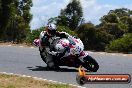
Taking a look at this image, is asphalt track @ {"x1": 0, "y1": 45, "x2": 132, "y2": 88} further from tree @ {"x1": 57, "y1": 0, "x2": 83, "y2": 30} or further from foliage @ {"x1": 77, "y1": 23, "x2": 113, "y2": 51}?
tree @ {"x1": 57, "y1": 0, "x2": 83, "y2": 30}

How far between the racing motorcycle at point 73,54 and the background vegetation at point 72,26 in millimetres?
18023

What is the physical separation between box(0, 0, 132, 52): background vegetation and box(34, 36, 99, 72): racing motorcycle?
18023 mm

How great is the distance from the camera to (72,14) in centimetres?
4838

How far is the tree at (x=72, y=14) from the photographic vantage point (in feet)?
154

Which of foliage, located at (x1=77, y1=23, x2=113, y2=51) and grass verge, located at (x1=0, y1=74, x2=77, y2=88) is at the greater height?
grass verge, located at (x1=0, y1=74, x2=77, y2=88)

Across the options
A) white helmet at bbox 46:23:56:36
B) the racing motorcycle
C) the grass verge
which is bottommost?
the grass verge

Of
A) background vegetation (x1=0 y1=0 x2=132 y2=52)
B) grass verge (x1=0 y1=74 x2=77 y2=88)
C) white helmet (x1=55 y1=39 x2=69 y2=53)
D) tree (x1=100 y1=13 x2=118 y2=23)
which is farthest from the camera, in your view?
tree (x1=100 y1=13 x2=118 y2=23)

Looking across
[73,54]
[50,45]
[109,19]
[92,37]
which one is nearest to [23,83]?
[73,54]

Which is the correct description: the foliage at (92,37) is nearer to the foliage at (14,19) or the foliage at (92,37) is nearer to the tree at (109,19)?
the foliage at (14,19)

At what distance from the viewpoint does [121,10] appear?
7338 cm

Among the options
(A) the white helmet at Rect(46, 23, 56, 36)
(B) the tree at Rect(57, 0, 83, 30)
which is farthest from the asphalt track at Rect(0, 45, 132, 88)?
(B) the tree at Rect(57, 0, 83, 30)

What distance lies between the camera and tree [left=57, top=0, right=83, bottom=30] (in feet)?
154

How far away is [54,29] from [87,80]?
21.5 ft

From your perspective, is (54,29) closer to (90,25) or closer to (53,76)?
(53,76)
